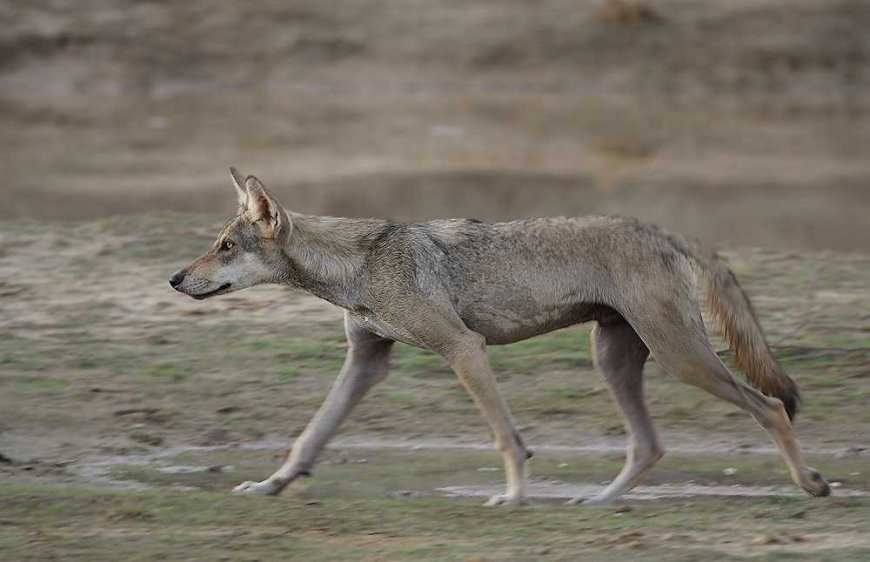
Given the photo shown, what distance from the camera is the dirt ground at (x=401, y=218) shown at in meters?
6.62

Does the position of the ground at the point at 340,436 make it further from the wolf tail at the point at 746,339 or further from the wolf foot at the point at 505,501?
the wolf tail at the point at 746,339

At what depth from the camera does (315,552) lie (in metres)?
6.05

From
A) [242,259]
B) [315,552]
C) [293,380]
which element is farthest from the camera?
[293,380]

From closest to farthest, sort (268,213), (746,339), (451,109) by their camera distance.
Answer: (268,213)
(746,339)
(451,109)

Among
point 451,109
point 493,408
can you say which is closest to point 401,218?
point 493,408

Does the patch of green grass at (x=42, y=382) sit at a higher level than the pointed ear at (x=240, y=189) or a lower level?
lower

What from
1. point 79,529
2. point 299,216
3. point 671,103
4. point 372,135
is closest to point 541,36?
point 671,103

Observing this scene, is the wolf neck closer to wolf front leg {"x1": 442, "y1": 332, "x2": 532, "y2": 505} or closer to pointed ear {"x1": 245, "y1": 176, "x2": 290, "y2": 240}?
pointed ear {"x1": 245, "y1": 176, "x2": 290, "y2": 240}

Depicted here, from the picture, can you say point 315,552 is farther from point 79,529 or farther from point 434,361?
point 434,361

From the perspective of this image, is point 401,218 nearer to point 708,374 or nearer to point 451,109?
point 708,374

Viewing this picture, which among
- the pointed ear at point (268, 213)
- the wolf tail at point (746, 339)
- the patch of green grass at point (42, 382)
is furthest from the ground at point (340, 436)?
the pointed ear at point (268, 213)

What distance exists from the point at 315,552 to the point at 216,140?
13.2 meters

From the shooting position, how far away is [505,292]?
7383 mm

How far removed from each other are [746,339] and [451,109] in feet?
45.5
